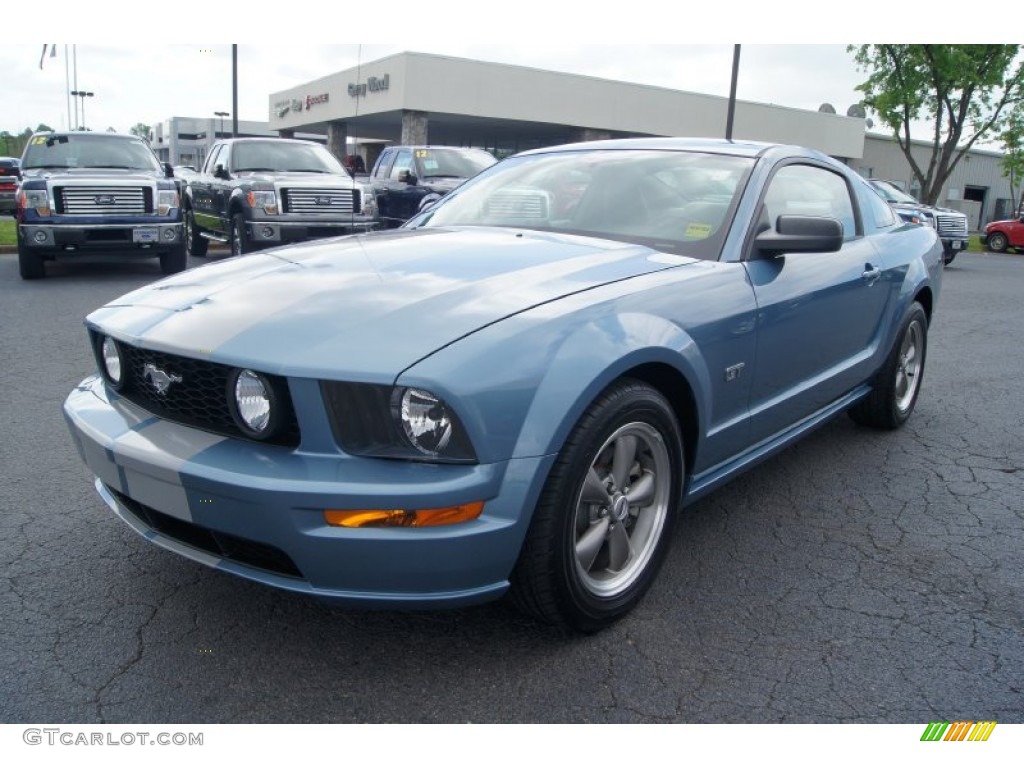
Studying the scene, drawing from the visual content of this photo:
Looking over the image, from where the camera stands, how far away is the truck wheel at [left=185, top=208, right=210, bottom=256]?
42.6 ft

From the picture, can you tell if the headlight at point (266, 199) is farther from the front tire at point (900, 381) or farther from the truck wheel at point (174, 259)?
the front tire at point (900, 381)

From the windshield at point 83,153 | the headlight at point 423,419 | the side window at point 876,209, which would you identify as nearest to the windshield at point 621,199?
the side window at point 876,209

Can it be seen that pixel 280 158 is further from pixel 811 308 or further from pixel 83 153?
pixel 811 308

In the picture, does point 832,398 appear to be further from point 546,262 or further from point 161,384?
point 161,384

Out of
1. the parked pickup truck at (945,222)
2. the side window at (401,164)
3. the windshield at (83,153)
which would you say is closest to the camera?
the windshield at (83,153)

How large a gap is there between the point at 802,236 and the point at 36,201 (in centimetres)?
912

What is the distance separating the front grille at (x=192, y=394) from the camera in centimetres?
217

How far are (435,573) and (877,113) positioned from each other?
2978 centimetres

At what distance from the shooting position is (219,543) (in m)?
2.23

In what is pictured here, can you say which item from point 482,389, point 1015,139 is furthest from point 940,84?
point 482,389

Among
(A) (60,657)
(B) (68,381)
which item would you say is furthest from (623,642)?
(B) (68,381)

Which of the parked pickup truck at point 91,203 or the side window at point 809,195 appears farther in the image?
the parked pickup truck at point 91,203

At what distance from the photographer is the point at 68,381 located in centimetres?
527

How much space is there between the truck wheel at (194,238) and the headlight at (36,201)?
134 inches
